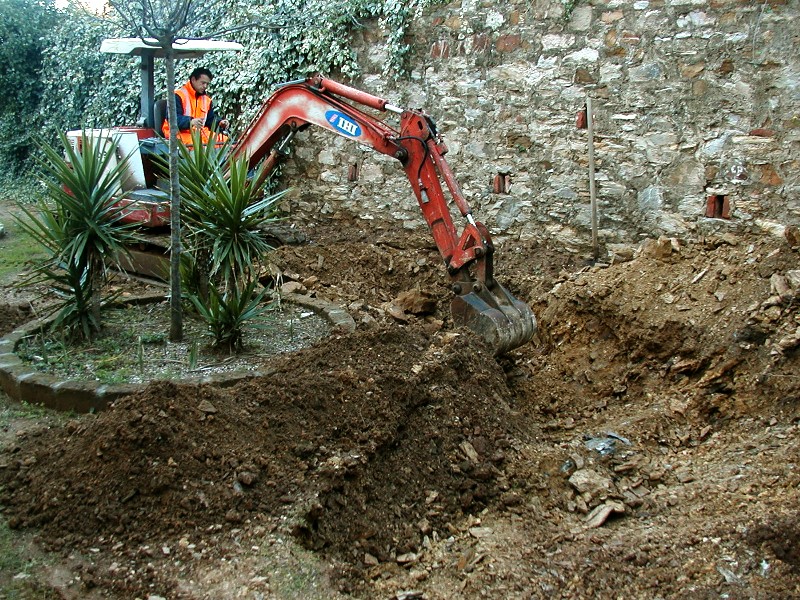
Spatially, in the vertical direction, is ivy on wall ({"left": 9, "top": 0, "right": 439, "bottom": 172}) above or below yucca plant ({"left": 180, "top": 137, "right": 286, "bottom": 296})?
above

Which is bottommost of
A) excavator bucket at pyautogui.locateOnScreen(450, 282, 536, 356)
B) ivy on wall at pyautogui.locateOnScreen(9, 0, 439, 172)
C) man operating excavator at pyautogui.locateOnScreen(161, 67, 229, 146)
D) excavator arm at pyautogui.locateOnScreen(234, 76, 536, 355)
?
excavator bucket at pyautogui.locateOnScreen(450, 282, 536, 356)

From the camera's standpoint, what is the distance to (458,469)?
4617mm

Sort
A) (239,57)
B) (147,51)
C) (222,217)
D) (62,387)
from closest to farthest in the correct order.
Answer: (62,387), (222,217), (147,51), (239,57)

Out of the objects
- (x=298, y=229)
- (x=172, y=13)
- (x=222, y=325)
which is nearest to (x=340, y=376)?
(x=222, y=325)

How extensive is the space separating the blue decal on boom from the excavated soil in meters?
1.82

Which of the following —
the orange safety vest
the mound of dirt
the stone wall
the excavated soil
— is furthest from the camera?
the orange safety vest

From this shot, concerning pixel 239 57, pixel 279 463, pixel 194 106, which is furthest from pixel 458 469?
pixel 239 57

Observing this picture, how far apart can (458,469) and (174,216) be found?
255 cm

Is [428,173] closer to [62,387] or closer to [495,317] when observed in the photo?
[495,317]

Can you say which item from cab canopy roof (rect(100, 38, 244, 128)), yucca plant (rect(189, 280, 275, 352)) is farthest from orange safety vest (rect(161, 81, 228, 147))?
yucca plant (rect(189, 280, 275, 352))

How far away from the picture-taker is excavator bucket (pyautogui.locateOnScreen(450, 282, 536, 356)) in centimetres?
596

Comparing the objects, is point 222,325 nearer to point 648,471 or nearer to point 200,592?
point 200,592

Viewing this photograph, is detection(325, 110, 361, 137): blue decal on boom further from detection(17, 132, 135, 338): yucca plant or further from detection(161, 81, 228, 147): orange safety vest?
detection(161, 81, 228, 147): orange safety vest

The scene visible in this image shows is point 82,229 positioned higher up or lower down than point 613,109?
lower down
